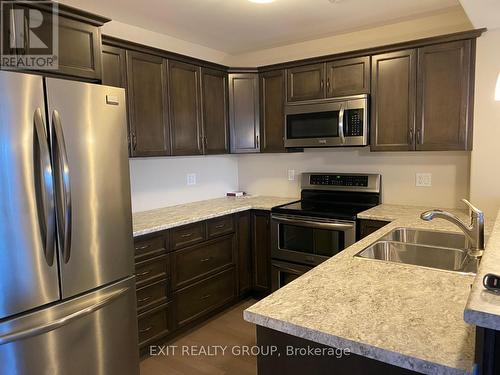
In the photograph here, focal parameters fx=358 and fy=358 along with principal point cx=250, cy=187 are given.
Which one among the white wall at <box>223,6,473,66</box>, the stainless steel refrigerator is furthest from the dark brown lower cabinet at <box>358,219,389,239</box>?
the stainless steel refrigerator

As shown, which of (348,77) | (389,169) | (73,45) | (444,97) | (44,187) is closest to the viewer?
(44,187)

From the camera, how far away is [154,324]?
8.36ft

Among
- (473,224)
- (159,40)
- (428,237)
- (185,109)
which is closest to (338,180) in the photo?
(428,237)

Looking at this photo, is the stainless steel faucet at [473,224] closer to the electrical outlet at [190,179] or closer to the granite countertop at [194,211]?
the granite countertop at [194,211]

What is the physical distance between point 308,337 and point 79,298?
1.31m

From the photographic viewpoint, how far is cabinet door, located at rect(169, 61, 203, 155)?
295 centimetres

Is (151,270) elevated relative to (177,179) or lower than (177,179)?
lower

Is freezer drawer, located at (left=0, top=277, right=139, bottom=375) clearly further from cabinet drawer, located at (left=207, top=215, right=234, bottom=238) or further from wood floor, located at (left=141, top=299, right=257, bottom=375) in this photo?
cabinet drawer, located at (left=207, top=215, right=234, bottom=238)

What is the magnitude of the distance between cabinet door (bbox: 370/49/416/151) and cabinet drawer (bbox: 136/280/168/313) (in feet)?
6.53

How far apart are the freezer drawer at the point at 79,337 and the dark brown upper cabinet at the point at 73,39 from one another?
119cm

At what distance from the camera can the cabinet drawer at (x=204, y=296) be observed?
109 inches

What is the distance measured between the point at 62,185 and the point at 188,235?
122 cm

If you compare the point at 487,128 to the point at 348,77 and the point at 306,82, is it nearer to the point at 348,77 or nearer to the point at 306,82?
the point at 348,77

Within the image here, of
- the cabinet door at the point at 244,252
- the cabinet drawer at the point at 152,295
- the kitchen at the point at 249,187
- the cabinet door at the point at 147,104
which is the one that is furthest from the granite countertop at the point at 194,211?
the cabinet door at the point at 147,104
